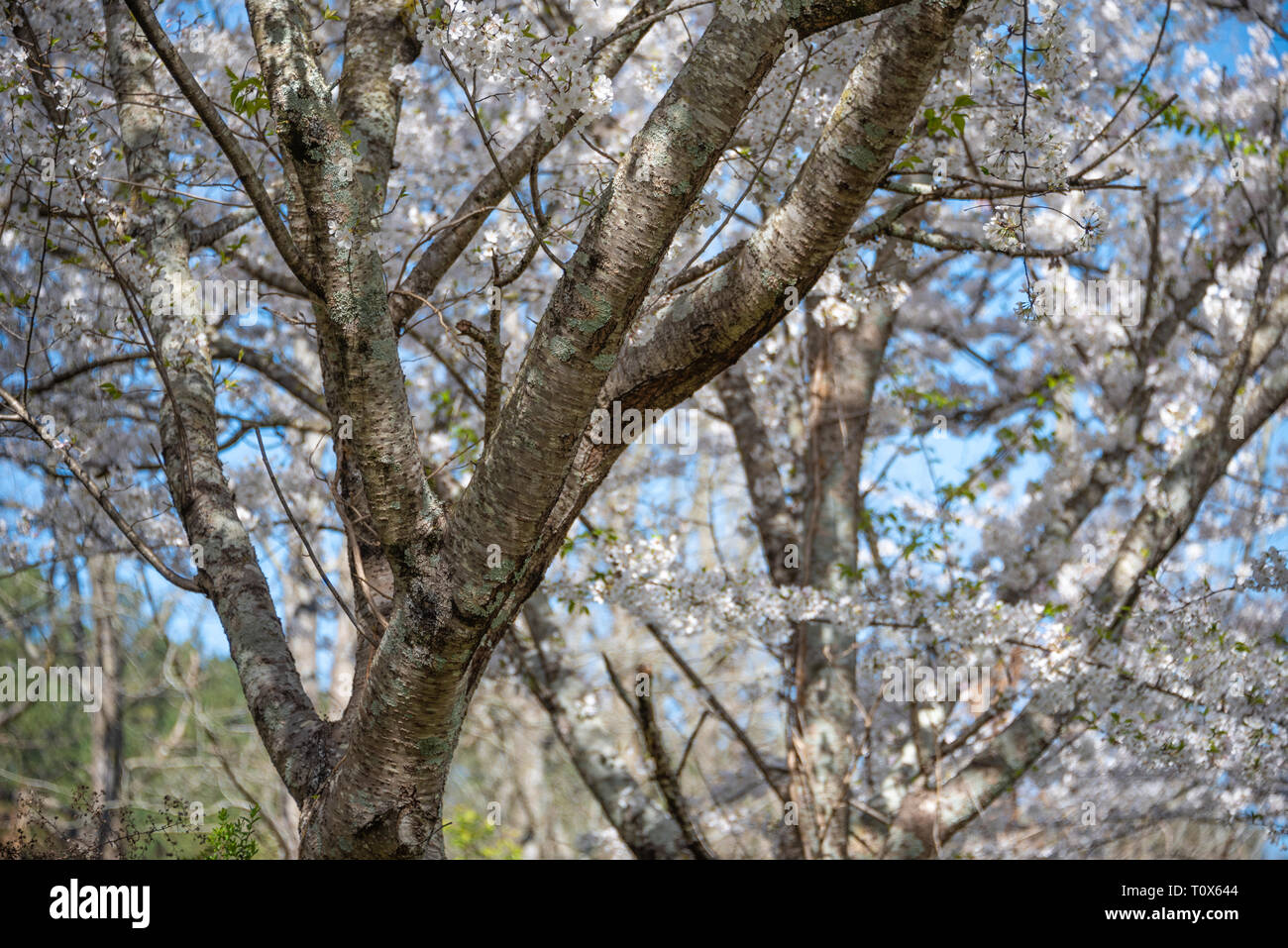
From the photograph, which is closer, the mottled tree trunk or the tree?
the tree

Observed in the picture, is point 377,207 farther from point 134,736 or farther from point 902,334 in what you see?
point 134,736

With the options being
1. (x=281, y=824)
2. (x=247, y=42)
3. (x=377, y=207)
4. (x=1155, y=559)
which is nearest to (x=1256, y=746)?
(x=1155, y=559)

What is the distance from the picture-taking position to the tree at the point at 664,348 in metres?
2.00

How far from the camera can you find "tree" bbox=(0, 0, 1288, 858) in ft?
6.56

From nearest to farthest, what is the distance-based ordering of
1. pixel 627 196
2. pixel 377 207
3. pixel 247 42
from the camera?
pixel 627 196 < pixel 377 207 < pixel 247 42

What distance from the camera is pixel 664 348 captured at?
2.13 m

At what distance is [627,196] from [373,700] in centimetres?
118

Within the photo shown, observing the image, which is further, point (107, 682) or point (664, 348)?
point (107, 682)

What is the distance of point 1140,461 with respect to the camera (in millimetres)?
5730

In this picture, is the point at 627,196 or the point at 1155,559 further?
the point at 1155,559

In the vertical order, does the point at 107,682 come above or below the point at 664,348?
above

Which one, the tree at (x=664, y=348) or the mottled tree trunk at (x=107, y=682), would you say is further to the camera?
the mottled tree trunk at (x=107, y=682)
